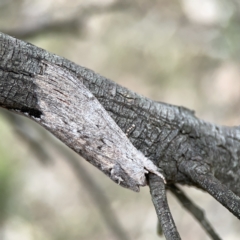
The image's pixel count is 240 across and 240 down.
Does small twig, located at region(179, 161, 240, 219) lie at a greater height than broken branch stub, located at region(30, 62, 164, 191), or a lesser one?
lesser

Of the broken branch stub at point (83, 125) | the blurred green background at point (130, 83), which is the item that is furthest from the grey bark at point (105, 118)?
the blurred green background at point (130, 83)

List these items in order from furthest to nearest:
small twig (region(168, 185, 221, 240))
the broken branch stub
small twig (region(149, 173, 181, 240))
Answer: small twig (region(168, 185, 221, 240)) < the broken branch stub < small twig (region(149, 173, 181, 240))

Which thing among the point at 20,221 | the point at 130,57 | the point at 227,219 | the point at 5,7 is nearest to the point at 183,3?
the point at 130,57

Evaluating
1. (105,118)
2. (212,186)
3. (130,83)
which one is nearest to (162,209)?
(212,186)

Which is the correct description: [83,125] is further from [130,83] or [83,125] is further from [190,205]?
[130,83]

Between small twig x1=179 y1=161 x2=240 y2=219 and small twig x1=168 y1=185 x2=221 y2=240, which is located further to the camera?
small twig x1=168 y1=185 x2=221 y2=240

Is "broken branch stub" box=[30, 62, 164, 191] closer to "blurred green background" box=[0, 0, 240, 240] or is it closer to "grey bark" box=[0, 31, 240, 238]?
"grey bark" box=[0, 31, 240, 238]

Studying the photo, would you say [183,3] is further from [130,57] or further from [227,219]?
[227,219]

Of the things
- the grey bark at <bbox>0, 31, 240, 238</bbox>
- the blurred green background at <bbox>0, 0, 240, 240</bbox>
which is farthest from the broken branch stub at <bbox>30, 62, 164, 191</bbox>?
the blurred green background at <bbox>0, 0, 240, 240</bbox>
